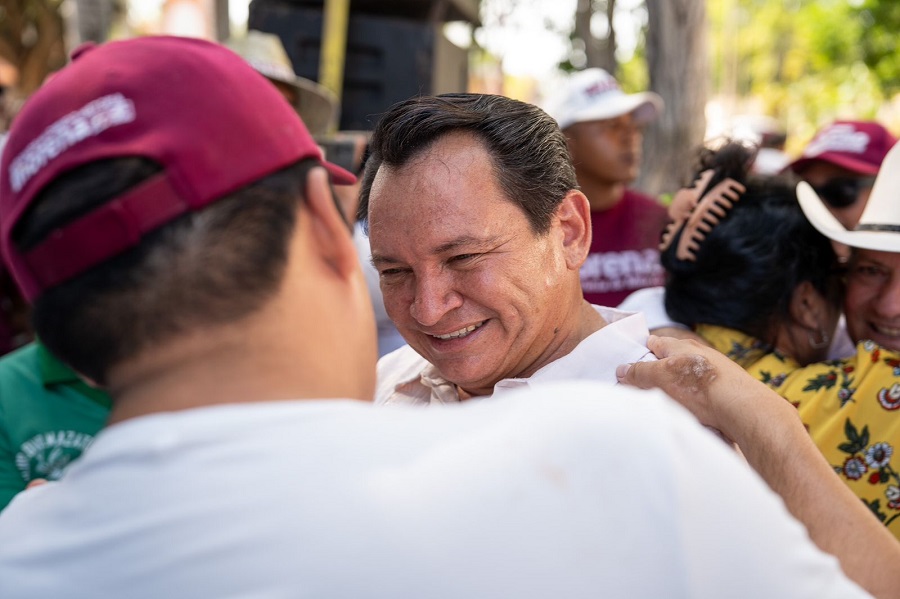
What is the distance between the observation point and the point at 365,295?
3.82 ft

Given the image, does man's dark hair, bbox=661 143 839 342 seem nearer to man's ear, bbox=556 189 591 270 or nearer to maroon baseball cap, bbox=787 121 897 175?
man's ear, bbox=556 189 591 270

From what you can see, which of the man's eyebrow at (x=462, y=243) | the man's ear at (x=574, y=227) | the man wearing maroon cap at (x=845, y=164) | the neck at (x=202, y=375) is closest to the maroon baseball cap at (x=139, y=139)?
the neck at (x=202, y=375)

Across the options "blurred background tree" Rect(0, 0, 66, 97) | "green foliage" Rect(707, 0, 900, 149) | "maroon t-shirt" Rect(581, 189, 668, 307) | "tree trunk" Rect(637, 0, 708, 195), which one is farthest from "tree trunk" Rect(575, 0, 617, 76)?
"blurred background tree" Rect(0, 0, 66, 97)

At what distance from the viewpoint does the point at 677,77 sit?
6535mm

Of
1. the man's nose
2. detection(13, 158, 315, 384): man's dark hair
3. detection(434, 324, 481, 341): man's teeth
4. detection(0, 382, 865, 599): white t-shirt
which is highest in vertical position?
detection(13, 158, 315, 384): man's dark hair

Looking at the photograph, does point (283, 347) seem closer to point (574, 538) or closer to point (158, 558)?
point (158, 558)

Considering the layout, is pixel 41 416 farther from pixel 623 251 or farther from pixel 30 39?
pixel 30 39

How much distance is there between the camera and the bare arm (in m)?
1.33

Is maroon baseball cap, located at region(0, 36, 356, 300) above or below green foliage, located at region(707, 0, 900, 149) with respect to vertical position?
above

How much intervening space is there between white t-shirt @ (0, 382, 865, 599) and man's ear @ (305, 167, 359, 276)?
0.22 meters

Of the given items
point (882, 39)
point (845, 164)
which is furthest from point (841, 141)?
point (882, 39)

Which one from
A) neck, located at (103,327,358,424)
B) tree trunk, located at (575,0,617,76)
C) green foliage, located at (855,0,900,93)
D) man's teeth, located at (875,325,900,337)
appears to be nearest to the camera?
neck, located at (103,327,358,424)

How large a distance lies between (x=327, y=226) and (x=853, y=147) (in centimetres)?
374

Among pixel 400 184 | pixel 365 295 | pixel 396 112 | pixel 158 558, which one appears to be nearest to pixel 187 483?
pixel 158 558
